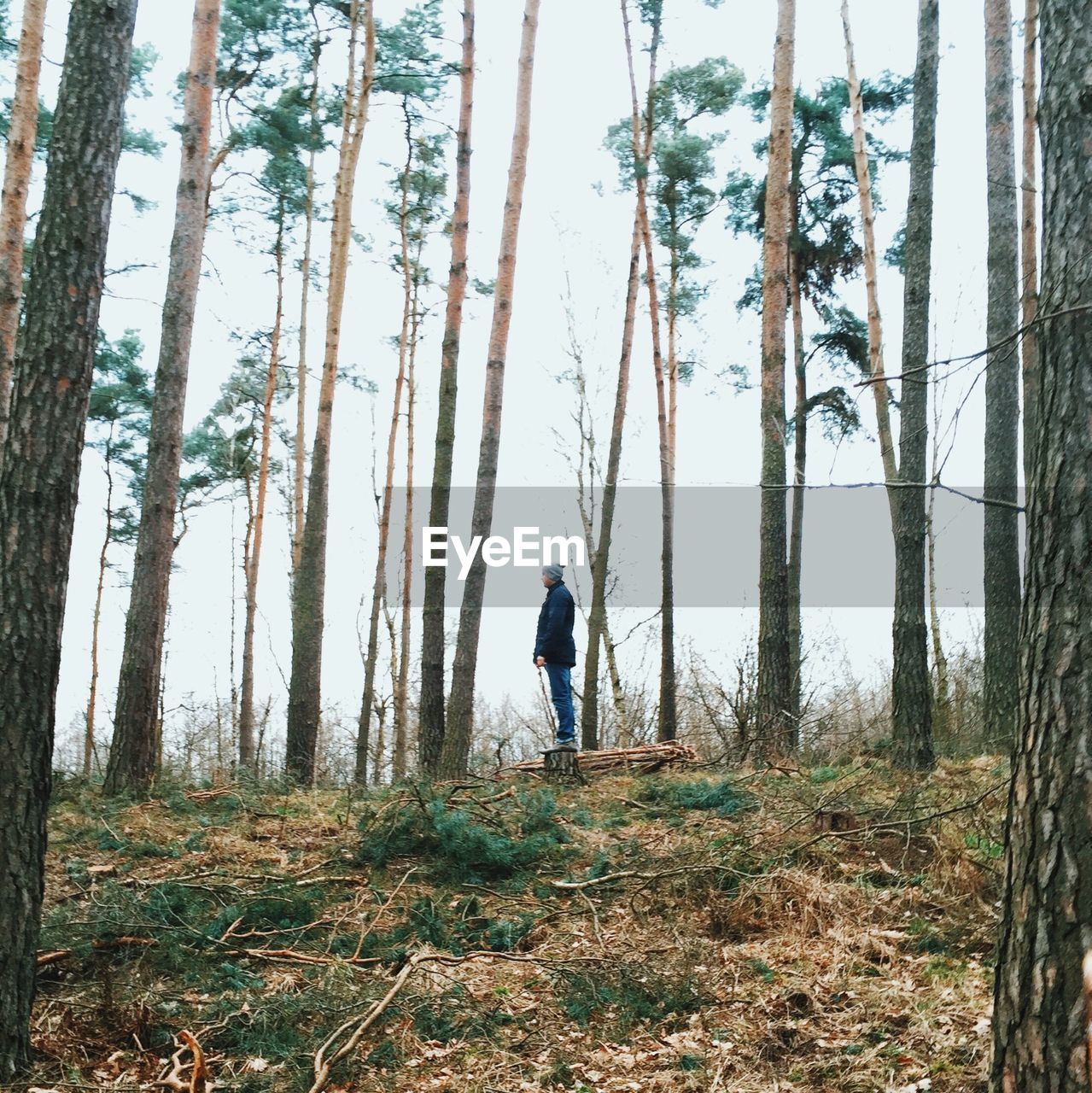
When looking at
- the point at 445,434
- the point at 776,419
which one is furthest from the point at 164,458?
the point at 776,419

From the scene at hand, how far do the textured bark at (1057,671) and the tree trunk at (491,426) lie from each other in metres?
7.78

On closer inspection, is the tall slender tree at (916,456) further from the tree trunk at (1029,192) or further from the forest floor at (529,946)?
the tree trunk at (1029,192)

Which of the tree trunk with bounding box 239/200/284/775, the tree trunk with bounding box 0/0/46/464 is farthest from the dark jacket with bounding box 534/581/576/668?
the tree trunk with bounding box 239/200/284/775

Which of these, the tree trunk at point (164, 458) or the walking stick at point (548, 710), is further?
the walking stick at point (548, 710)

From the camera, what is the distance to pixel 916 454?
950 centimetres

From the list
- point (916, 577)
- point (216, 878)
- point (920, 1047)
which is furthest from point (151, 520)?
point (920, 1047)

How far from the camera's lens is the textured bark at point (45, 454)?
3.94 meters

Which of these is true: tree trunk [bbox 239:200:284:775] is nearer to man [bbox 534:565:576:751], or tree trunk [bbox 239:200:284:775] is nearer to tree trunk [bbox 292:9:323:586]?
tree trunk [bbox 292:9:323:586]

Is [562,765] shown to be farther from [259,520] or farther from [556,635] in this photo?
[259,520]

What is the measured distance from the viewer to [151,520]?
364 inches

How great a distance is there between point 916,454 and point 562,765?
4.55m

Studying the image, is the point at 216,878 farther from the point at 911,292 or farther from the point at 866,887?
the point at 911,292

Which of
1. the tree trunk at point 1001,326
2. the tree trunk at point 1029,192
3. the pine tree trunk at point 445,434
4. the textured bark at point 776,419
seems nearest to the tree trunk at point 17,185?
the pine tree trunk at point 445,434

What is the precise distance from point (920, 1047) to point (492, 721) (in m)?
28.8
